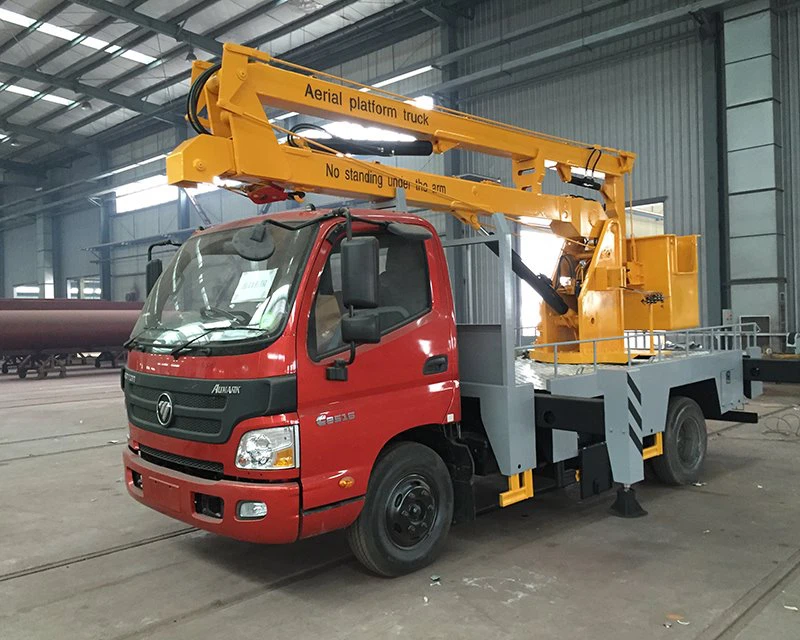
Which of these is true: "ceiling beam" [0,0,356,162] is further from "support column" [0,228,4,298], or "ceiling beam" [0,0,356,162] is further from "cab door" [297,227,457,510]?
"support column" [0,228,4,298]

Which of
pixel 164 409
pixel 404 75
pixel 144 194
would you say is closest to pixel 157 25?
pixel 404 75

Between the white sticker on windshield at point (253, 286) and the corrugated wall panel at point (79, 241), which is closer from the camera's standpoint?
the white sticker on windshield at point (253, 286)

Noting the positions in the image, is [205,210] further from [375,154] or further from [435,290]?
[435,290]

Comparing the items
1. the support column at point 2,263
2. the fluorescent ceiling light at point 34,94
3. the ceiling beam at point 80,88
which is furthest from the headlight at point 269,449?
the support column at point 2,263

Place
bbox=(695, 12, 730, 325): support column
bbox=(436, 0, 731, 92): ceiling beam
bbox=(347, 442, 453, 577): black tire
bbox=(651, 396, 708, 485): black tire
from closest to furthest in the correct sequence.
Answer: bbox=(347, 442, 453, 577): black tire → bbox=(651, 396, 708, 485): black tire → bbox=(436, 0, 731, 92): ceiling beam → bbox=(695, 12, 730, 325): support column

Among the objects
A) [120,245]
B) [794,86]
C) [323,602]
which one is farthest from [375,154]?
[120,245]

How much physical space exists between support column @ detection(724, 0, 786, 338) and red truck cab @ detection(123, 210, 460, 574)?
1048 cm

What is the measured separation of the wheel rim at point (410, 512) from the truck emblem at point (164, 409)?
1397 mm

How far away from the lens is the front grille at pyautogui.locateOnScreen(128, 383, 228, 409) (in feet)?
11.8

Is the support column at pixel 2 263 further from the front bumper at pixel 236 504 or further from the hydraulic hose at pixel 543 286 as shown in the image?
the front bumper at pixel 236 504

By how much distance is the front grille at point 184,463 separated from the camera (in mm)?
3680

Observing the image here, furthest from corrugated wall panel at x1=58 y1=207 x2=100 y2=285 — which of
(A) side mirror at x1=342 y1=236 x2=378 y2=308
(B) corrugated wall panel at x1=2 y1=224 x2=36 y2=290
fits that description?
(A) side mirror at x1=342 y1=236 x2=378 y2=308

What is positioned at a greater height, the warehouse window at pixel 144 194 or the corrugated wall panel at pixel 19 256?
the warehouse window at pixel 144 194

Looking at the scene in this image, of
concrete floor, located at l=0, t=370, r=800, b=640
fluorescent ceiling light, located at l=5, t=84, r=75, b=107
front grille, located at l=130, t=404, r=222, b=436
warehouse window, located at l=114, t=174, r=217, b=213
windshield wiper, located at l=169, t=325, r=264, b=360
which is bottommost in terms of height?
A: concrete floor, located at l=0, t=370, r=800, b=640
